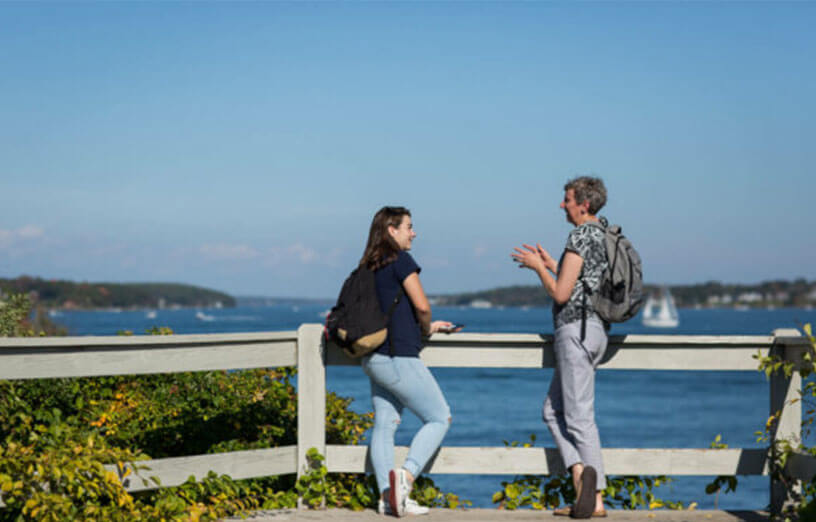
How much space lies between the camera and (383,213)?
217 inches

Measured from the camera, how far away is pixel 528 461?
225 inches

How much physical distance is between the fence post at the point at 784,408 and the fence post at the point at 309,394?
2.85 m

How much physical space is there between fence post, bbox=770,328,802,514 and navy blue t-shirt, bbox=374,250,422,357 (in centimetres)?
231

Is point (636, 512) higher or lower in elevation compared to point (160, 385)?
lower

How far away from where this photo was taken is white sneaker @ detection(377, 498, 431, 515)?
548 centimetres

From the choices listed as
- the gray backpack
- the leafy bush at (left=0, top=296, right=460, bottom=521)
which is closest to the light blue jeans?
the leafy bush at (left=0, top=296, right=460, bottom=521)

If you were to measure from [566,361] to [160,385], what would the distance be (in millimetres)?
3910

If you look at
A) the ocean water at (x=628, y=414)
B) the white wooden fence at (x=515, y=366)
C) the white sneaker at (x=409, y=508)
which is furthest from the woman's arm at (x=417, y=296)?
the ocean water at (x=628, y=414)

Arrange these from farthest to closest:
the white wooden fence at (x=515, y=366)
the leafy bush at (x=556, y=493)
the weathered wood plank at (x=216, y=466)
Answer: the leafy bush at (x=556, y=493) < the white wooden fence at (x=515, y=366) < the weathered wood plank at (x=216, y=466)

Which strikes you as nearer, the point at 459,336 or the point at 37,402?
the point at 459,336

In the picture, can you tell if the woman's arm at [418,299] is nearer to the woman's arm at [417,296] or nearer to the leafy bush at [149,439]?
the woman's arm at [417,296]

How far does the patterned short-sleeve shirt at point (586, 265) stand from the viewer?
5.36 m

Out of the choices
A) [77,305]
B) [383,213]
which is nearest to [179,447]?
[383,213]

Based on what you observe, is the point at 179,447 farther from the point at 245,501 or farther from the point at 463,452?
the point at 463,452
